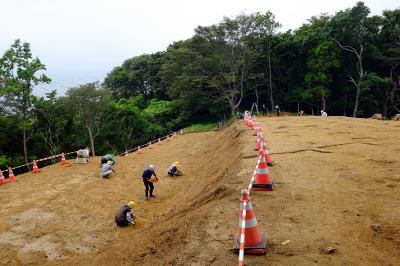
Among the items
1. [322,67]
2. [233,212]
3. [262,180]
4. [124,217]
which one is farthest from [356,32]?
[233,212]

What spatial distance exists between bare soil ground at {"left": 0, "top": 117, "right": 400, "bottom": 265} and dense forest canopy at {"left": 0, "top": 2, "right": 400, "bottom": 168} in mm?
20850

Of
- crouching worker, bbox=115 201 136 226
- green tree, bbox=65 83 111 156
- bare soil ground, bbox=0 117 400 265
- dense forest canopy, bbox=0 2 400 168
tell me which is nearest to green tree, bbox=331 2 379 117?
dense forest canopy, bbox=0 2 400 168

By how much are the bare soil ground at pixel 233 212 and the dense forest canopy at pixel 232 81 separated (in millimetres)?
20850

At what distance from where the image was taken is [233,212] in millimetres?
7871

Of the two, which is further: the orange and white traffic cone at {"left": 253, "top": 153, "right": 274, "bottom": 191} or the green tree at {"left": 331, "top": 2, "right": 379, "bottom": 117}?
the green tree at {"left": 331, "top": 2, "right": 379, "bottom": 117}

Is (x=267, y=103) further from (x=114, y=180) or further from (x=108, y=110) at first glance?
(x=114, y=180)

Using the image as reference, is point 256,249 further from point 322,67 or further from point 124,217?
point 322,67

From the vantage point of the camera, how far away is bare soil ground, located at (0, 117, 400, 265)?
6207 millimetres

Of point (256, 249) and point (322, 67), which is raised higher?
point (322, 67)

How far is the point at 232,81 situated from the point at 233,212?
36270 millimetres

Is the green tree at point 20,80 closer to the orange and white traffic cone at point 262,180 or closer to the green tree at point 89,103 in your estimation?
the green tree at point 89,103

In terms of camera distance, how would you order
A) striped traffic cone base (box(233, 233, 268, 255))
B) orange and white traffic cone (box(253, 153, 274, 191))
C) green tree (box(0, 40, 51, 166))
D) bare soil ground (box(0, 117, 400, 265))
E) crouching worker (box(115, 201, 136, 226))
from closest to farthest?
striped traffic cone base (box(233, 233, 268, 255))
bare soil ground (box(0, 117, 400, 265))
orange and white traffic cone (box(253, 153, 274, 191))
crouching worker (box(115, 201, 136, 226))
green tree (box(0, 40, 51, 166))

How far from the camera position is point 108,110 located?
44156 millimetres

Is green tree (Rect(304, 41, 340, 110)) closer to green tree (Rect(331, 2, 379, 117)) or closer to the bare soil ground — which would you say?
green tree (Rect(331, 2, 379, 117))
